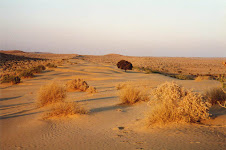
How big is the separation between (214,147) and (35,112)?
22.3 ft

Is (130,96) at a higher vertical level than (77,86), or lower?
higher

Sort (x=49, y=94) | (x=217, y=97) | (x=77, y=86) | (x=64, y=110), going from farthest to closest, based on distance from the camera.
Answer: (x=77, y=86)
(x=49, y=94)
(x=217, y=97)
(x=64, y=110)

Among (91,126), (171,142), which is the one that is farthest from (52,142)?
(171,142)

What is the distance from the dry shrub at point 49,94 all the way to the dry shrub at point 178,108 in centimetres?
497

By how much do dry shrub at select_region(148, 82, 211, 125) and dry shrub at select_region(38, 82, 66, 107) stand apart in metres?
4.97

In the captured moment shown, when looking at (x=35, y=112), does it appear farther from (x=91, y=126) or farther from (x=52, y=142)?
(x=52, y=142)

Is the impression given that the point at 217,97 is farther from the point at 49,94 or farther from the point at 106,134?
the point at 49,94

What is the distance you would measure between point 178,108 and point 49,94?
5957mm

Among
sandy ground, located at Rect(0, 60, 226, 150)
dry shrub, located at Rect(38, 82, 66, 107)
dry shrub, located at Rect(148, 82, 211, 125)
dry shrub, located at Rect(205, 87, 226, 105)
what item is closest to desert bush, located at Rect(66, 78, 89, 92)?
dry shrub, located at Rect(38, 82, 66, 107)

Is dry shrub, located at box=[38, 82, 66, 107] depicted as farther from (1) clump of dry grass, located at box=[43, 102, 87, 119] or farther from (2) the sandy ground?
(1) clump of dry grass, located at box=[43, 102, 87, 119]

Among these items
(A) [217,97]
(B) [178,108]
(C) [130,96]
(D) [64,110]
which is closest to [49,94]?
(D) [64,110]

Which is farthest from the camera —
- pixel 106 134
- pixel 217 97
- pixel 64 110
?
pixel 217 97

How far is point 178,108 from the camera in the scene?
19.2ft

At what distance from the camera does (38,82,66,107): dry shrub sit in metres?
9.73
